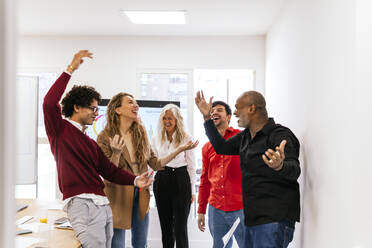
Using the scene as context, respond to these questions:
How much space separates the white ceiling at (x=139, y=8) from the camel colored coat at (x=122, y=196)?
1.61 m

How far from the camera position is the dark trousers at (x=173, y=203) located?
116 inches

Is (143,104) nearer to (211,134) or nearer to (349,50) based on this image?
(211,134)

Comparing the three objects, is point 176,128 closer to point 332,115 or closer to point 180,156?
point 180,156

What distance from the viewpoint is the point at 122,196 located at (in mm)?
2291

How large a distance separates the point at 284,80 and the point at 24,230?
7.99 feet

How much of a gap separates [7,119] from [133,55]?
13.4 feet

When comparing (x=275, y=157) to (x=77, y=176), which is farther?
(x=77, y=176)

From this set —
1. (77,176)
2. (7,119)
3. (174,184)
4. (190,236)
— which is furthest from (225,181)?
(7,119)

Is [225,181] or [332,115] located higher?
[332,115]

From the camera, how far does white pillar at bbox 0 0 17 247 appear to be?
0.42 metres

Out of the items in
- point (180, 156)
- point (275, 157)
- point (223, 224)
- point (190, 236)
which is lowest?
point (190, 236)

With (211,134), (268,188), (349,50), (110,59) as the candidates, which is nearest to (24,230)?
(211,134)

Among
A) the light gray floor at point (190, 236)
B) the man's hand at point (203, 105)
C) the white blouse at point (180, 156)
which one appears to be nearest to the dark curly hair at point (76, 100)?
the man's hand at point (203, 105)

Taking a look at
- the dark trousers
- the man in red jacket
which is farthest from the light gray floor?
the man in red jacket
